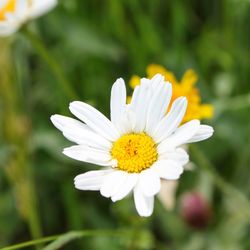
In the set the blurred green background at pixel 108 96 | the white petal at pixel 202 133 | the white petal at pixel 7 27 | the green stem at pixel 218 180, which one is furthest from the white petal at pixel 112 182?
the blurred green background at pixel 108 96

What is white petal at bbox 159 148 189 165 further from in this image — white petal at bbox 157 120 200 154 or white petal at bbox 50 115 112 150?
white petal at bbox 50 115 112 150

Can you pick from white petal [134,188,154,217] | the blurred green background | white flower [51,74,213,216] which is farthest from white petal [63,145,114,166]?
the blurred green background

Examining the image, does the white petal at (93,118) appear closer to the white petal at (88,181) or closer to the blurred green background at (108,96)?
the white petal at (88,181)

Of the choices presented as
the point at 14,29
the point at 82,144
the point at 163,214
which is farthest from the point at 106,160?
the point at 163,214

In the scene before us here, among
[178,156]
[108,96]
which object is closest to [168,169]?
[178,156]

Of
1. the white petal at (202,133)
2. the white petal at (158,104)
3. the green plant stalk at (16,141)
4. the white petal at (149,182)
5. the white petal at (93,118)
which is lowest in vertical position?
the white petal at (149,182)
